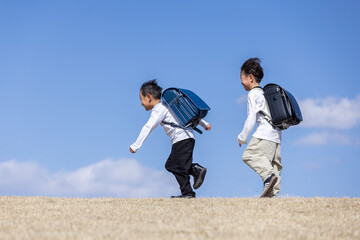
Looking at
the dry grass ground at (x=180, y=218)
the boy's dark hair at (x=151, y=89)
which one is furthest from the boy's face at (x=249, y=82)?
the dry grass ground at (x=180, y=218)

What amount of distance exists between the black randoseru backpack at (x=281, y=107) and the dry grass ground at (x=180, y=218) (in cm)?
133

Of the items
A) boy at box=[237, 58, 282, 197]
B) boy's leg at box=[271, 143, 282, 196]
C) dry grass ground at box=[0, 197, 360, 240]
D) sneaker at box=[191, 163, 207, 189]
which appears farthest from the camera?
boy's leg at box=[271, 143, 282, 196]

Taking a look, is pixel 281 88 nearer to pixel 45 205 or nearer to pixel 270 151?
pixel 270 151

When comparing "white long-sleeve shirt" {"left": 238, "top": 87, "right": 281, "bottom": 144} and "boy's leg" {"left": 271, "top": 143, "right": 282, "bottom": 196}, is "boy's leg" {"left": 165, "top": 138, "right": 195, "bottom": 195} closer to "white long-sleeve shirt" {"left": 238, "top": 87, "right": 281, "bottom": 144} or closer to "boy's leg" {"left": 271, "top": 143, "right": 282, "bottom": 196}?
"white long-sleeve shirt" {"left": 238, "top": 87, "right": 281, "bottom": 144}

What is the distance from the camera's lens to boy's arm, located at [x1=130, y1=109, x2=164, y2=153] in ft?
25.7

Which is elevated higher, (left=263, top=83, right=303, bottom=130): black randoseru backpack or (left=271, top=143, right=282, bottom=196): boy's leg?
(left=263, top=83, right=303, bottom=130): black randoseru backpack

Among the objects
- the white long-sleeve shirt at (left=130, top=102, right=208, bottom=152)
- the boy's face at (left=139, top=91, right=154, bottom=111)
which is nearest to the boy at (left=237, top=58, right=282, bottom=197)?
the white long-sleeve shirt at (left=130, top=102, right=208, bottom=152)

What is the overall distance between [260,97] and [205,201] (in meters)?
2.05

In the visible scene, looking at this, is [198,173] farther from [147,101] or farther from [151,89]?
[151,89]

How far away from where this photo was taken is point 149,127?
7922 millimetres

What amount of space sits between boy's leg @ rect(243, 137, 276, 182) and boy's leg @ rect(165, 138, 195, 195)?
101 centimetres

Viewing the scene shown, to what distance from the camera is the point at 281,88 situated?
8102 millimetres

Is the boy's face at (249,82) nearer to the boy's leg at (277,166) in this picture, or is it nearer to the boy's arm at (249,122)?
the boy's arm at (249,122)

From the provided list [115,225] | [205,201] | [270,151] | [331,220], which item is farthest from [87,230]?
[270,151]
